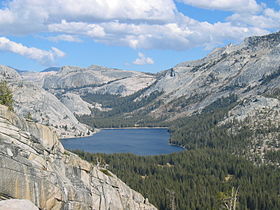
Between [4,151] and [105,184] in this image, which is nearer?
[4,151]

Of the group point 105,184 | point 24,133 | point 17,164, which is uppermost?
point 24,133

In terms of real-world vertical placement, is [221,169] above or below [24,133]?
below

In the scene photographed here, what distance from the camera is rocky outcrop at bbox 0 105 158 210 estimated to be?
43781 mm

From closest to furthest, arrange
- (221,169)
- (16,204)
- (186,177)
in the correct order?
(16,204) → (186,177) → (221,169)

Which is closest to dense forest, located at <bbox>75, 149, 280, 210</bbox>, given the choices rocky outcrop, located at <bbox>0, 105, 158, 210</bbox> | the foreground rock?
rocky outcrop, located at <bbox>0, 105, 158, 210</bbox>

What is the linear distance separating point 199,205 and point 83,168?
231ft

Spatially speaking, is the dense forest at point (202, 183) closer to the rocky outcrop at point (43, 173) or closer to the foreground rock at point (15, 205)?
Result: the rocky outcrop at point (43, 173)

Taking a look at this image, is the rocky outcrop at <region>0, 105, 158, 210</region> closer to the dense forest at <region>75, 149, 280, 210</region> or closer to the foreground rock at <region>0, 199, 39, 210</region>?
the foreground rock at <region>0, 199, 39, 210</region>

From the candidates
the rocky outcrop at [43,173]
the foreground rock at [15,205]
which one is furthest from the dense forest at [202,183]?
the foreground rock at [15,205]

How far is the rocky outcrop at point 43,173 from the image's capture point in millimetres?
43781

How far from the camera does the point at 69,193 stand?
177ft

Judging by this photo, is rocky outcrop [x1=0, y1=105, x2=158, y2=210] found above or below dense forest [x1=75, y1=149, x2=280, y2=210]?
above

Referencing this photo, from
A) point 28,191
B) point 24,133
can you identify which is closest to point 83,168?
point 24,133

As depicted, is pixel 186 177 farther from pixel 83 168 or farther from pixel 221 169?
pixel 83 168
